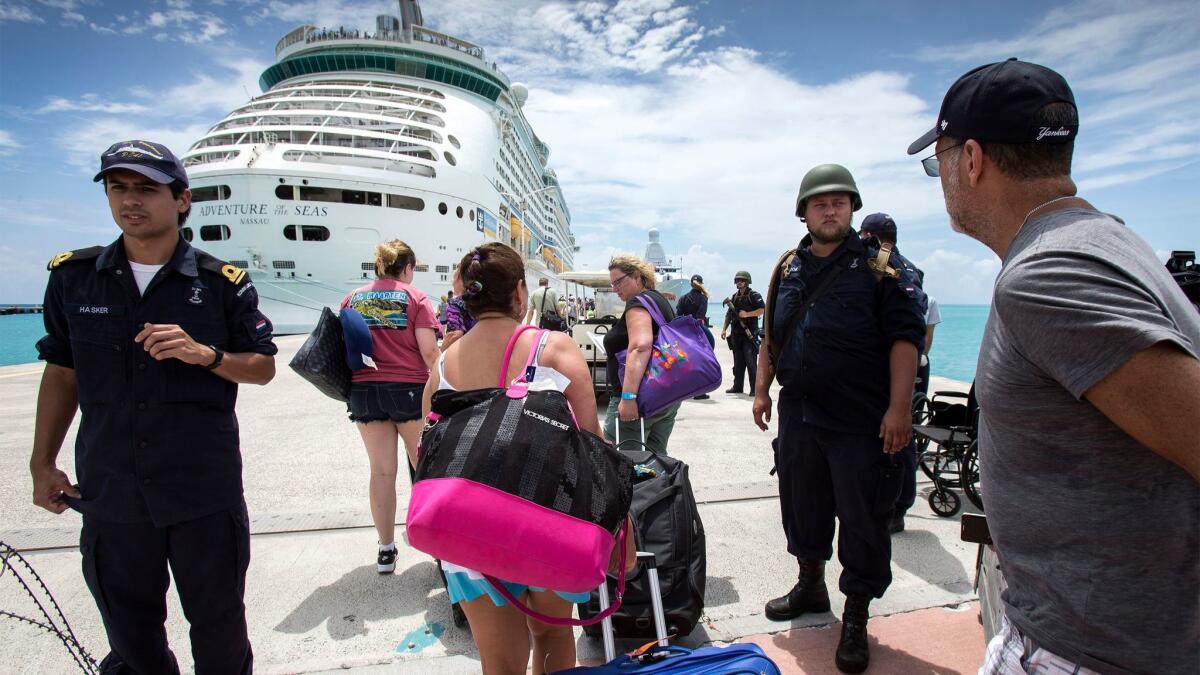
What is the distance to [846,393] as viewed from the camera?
252 cm

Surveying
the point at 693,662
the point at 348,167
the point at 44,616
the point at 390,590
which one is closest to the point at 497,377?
the point at 693,662

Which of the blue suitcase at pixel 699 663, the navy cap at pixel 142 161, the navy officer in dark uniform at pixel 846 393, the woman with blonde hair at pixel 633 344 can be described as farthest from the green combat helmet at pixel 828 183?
the navy cap at pixel 142 161

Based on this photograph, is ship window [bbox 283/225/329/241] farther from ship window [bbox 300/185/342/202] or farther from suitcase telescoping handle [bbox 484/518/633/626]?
suitcase telescoping handle [bbox 484/518/633/626]

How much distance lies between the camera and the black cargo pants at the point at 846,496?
251 centimetres

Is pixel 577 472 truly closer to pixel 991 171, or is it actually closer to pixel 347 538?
pixel 991 171

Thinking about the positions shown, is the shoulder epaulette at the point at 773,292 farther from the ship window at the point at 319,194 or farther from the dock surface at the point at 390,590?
the ship window at the point at 319,194

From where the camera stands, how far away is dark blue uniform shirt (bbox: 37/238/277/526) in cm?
186

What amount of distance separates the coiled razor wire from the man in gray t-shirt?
2471 mm

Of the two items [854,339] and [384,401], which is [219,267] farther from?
[854,339]

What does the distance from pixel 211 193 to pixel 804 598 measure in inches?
1177

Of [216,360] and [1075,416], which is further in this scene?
[216,360]

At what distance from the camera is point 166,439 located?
6.19 feet

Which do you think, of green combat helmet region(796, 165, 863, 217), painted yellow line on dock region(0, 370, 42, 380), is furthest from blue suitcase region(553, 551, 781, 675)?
painted yellow line on dock region(0, 370, 42, 380)

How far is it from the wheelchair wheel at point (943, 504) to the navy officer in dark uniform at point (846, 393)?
68.5 inches
